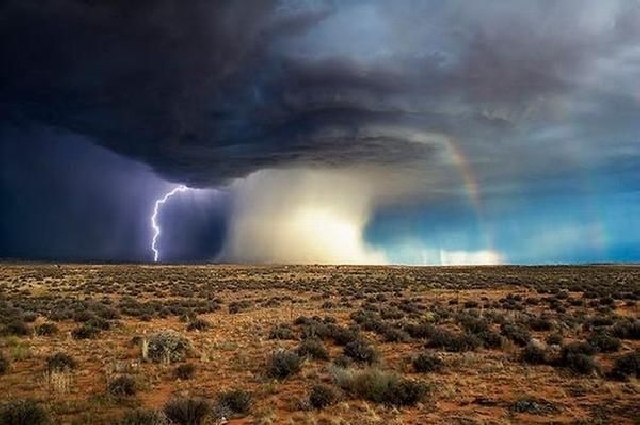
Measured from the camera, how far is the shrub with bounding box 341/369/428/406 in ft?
43.5

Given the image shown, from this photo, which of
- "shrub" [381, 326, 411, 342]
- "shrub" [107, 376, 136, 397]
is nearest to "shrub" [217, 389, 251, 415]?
"shrub" [107, 376, 136, 397]

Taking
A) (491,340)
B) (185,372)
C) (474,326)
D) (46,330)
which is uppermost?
(474,326)

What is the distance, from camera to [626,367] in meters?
15.8

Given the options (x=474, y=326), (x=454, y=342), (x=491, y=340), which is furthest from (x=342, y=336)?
(x=474, y=326)

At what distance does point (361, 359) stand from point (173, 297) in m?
34.0

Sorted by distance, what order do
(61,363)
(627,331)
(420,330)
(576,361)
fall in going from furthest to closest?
1. (420,330)
2. (627,331)
3. (61,363)
4. (576,361)

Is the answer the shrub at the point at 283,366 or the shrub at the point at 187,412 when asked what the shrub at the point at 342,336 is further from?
the shrub at the point at 187,412

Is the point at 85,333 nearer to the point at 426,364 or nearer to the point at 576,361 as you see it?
the point at 426,364

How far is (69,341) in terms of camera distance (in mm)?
23109

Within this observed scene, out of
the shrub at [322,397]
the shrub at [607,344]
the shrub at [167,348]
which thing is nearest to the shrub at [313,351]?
the shrub at [167,348]

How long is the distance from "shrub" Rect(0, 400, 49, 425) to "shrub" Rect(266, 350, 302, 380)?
6.56m

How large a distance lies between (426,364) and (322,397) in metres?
5.01

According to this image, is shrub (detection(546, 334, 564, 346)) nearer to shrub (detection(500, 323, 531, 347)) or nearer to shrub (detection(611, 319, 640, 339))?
shrub (detection(500, 323, 531, 347))

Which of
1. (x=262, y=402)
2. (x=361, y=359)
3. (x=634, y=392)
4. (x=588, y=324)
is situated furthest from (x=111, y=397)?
(x=588, y=324)
